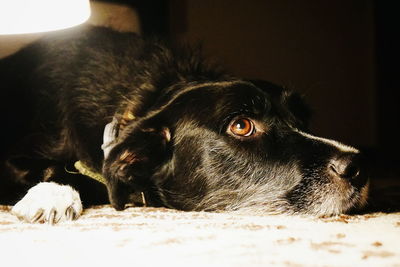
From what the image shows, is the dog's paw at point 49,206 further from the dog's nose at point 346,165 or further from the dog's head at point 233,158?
the dog's nose at point 346,165

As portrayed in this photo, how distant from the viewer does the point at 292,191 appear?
165 centimetres

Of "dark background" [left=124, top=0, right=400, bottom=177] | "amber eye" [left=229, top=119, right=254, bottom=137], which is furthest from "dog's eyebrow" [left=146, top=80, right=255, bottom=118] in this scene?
"dark background" [left=124, top=0, right=400, bottom=177]

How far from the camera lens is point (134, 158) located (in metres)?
1.82

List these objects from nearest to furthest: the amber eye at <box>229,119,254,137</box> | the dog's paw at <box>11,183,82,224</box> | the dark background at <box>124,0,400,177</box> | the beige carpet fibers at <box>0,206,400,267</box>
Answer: the beige carpet fibers at <box>0,206,400,267</box>, the dog's paw at <box>11,183,82,224</box>, the amber eye at <box>229,119,254,137</box>, the dark background at <box>124,0,400,177</box>

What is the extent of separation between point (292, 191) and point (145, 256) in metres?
0.80

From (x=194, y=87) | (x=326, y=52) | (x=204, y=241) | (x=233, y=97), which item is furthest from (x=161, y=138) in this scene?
(x=326, y=52)

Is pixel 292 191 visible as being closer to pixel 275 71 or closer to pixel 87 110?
pixel 87 110

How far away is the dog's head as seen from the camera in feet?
5.26

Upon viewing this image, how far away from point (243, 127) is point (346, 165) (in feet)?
1.32

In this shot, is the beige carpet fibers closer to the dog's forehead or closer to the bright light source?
the dog's forehead

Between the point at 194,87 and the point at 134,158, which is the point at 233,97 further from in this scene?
the point at 134,158

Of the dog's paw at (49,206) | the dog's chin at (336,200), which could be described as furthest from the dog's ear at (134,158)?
the dog's chin at (336,200)

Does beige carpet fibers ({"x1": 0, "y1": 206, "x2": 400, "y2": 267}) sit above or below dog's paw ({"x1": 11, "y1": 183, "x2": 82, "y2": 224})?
above

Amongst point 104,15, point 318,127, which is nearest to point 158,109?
point 104,15
